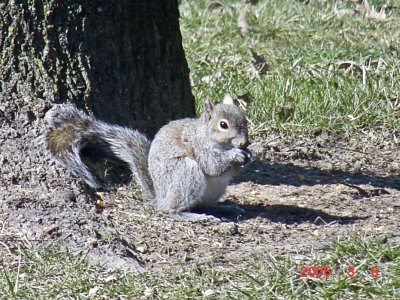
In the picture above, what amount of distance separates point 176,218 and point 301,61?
7.86 feet

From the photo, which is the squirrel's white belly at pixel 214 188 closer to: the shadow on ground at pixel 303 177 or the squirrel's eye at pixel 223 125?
the squirrel's eye at pixel 223 125

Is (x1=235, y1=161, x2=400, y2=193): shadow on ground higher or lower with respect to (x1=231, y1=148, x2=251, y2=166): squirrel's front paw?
lower

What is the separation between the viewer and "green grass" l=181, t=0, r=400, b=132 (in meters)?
5.69

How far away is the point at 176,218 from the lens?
14.4ft

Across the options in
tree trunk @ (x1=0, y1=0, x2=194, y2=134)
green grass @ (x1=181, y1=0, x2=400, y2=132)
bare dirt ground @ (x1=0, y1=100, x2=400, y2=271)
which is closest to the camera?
bare dirt ground @ (x1=0, y1=100, x2=400, y2=271)

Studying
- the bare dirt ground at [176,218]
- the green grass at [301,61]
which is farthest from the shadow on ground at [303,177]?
the green grass at [301,61]

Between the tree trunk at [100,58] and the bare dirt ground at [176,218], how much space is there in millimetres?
150

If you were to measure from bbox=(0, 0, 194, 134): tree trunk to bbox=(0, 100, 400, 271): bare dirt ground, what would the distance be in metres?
0.15

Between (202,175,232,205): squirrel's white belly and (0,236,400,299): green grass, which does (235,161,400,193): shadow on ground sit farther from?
(0,236,400,299): green grass

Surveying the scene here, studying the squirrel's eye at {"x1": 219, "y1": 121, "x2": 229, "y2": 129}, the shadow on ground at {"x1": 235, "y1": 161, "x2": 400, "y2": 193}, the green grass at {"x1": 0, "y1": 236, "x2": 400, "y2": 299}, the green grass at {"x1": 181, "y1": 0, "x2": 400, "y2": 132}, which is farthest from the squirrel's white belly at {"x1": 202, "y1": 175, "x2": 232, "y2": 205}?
the green grass at {"x1": 181, "y1": 0, "x2": 400, "y2": 132}

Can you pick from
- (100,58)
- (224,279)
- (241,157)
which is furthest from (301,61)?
(224,279)

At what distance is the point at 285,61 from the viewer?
6.56 meters

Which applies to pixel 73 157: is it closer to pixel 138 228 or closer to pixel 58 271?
pixel 138 228

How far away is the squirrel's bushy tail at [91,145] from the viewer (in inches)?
170
